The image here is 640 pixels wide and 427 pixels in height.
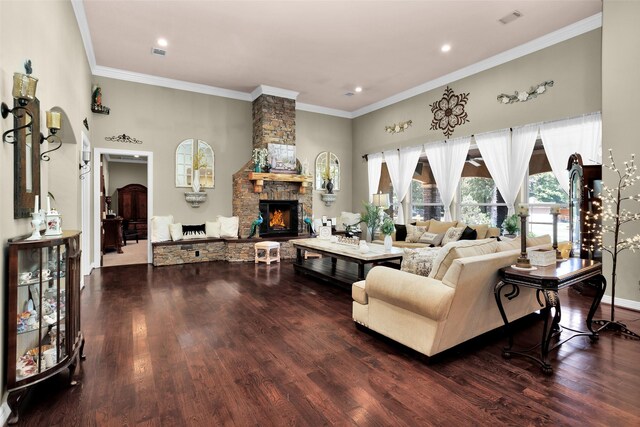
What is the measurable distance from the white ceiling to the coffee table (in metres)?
3.29

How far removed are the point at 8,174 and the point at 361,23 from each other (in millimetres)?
4475

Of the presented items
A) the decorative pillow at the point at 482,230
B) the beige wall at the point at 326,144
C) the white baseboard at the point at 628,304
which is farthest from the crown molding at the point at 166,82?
the white baseboard at the point at 628,304

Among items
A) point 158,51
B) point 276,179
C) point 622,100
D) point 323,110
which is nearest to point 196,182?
point 276,179

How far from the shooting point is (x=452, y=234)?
20.5 ft

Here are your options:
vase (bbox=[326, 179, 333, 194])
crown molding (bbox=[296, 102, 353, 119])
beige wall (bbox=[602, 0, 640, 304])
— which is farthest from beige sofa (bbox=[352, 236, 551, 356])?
crown molding (bbox=[296, 102, 353, 119])

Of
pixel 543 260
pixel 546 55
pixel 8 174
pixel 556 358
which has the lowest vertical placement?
pixel 556 358

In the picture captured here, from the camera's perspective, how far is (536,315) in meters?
3.76

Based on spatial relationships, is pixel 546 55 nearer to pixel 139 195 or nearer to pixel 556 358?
pixel 556 358

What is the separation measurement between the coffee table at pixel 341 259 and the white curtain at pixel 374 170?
3.21 meters

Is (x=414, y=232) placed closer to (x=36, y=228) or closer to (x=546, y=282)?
(x=546, y=282)

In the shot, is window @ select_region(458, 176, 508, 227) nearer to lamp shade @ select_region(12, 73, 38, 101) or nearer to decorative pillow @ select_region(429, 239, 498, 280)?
decorative pillow @ select_region(429, 239, 498, 280)

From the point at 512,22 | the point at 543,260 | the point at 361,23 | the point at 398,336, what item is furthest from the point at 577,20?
the point at 398,336

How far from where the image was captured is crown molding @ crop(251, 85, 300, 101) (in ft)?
24.5

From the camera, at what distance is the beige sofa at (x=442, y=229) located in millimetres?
5951
